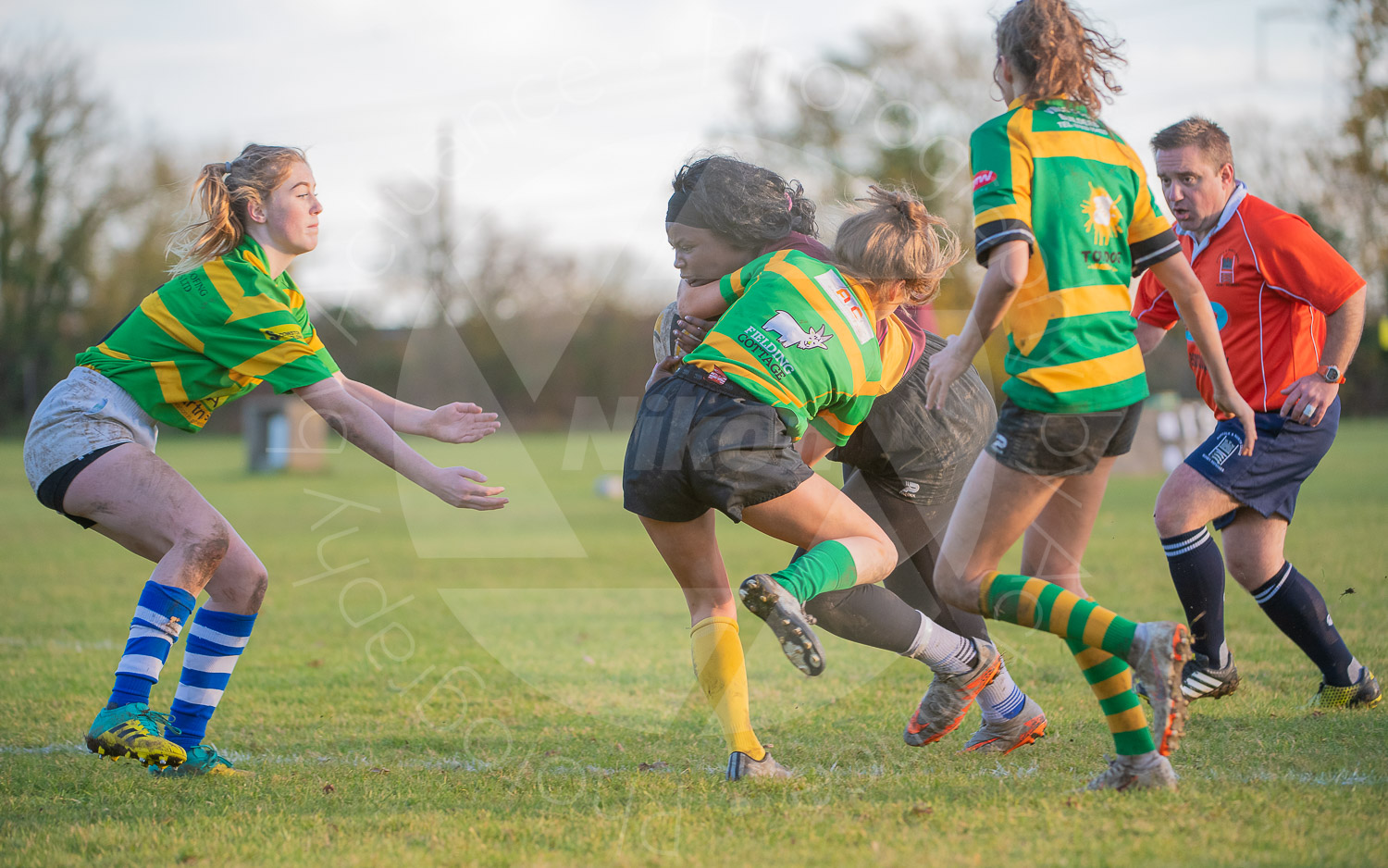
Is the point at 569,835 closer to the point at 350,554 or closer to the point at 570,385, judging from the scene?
the point at 350,554

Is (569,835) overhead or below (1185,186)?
below

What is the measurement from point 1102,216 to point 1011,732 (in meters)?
1.68

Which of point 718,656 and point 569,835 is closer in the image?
point 569,835

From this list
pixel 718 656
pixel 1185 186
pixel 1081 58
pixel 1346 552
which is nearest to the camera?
pixel 1081 58

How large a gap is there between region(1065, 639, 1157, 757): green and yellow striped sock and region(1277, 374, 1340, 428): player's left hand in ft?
4.96

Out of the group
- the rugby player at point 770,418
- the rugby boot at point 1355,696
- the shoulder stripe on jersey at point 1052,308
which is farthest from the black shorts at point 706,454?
the rugby boot at point 1355,696

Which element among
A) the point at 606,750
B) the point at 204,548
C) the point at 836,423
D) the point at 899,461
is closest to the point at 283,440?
the point at 204,548

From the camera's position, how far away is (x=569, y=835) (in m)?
2.70

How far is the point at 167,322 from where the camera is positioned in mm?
3379

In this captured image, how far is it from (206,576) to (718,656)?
165cm

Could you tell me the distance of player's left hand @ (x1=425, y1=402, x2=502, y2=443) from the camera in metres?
3.22

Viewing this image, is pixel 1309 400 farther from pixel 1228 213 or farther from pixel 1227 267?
pixel 1228 213

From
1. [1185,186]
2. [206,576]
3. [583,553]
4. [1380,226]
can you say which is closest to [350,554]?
[583,553]

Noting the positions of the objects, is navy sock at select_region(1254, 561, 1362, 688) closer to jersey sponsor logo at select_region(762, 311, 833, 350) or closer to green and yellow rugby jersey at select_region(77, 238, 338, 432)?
jersey sponsor logo at select_region(762, 311, 833, 350)
